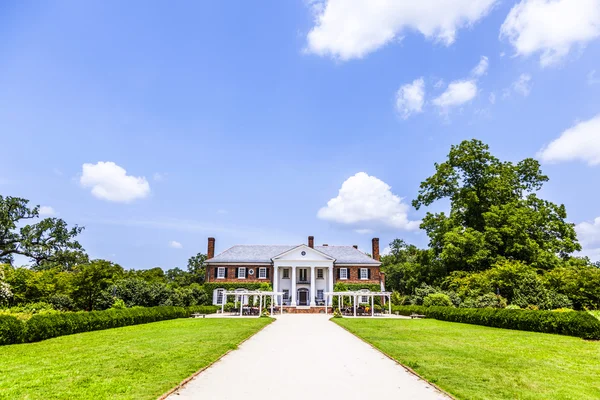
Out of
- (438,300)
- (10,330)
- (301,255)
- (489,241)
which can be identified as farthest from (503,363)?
(301,255)

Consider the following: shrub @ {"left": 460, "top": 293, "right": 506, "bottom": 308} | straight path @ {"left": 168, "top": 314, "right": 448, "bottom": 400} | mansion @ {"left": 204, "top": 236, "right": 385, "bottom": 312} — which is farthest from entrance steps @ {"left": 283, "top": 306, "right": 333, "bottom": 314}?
straight path @ {"left": 168, "top": 314, "right": 448, "bottom": 400}

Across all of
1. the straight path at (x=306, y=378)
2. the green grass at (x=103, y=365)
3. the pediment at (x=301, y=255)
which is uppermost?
the pediment at (x=301, y=255)

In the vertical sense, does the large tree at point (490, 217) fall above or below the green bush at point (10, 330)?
above

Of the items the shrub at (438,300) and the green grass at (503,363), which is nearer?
the green grass at (503,363)

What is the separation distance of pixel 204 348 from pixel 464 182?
34458 millimetres

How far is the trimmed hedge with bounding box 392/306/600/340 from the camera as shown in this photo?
15.8 meters

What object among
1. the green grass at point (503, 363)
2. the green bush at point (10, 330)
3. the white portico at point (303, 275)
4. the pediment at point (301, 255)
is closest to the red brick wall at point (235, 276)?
the white portico at point (303, 275)

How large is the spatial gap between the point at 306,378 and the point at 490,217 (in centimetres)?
3191

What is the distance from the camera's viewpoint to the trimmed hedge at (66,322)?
1387 centimetres

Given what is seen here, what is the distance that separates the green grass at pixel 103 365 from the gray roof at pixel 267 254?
30517 millimetres

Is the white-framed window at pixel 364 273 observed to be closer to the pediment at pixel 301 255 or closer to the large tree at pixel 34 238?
the pediment at pixel 301 255

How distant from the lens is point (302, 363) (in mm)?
10172

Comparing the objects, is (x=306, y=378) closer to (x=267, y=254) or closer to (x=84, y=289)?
(x=84, y=289)

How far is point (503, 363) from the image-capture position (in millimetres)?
10109
